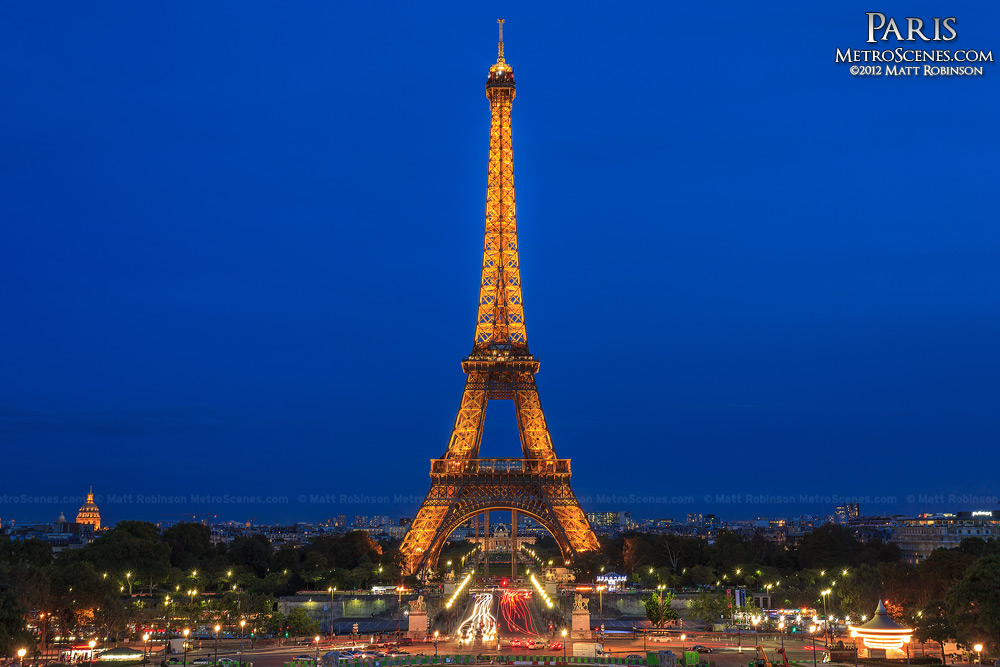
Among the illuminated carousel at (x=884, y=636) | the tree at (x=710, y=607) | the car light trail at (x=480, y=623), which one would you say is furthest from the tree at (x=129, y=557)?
the illuminated carousel at (x=884, y=636)

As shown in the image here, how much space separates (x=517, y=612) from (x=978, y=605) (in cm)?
3357

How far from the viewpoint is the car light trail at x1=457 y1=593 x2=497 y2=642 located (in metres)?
60.6

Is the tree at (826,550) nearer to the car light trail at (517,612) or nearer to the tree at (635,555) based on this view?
the tree at (635,555)

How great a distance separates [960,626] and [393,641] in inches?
1205

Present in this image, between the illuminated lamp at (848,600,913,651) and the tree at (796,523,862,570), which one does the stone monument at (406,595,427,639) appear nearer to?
the illuminated lamp at (848,600,913,651)

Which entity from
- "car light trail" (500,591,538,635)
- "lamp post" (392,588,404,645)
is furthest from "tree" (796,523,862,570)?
"lamp post" (392,588,404,645)

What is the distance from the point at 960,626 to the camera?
4641 centimetres

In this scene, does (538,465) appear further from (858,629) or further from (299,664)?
(299,664)

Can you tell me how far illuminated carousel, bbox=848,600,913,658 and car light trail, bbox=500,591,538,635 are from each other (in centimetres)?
1964

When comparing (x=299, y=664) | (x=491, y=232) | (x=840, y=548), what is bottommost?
(x=299, y=664)

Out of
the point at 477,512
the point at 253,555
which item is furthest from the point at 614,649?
the point at 253,555

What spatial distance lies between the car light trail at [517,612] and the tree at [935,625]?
2212 cm

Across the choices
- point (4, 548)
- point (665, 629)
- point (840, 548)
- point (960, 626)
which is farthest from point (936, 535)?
point (4, 548)

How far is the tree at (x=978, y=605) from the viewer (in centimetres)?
4503
